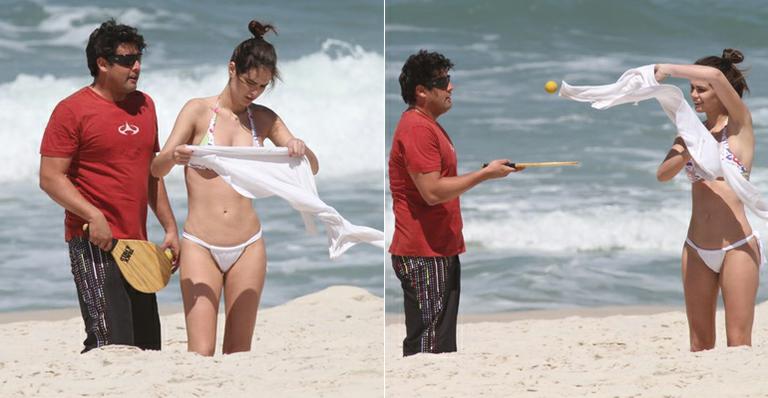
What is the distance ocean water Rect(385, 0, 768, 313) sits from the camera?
1320cm

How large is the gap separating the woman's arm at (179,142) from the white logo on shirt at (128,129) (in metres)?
0.17

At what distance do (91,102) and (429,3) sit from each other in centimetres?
1495

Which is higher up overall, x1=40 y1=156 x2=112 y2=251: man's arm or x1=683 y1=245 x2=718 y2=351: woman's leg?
x1=40 y1=156 x2=112 y2=251: man's arm

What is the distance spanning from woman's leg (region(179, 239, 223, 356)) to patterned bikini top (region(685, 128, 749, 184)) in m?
2.35

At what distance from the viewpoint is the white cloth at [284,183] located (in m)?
6.05

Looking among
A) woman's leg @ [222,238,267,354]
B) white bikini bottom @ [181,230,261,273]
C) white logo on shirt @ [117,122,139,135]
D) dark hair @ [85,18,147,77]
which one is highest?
dark hair @ [85,18,147,77]

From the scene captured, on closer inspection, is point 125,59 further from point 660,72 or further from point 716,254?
point 716,254

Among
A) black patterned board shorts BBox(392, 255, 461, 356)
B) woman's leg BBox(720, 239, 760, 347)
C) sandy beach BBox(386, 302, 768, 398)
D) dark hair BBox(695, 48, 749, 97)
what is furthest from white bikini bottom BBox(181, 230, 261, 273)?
dark hair BBox(695, 48, 749, 97)

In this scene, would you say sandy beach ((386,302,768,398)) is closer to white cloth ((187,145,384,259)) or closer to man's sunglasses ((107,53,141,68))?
white cloth ((187,145,384,259))

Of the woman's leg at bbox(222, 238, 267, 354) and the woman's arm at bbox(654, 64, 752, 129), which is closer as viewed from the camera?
the woman's leg at bbox(222, 238, 267, 354)

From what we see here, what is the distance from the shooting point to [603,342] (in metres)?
9.43

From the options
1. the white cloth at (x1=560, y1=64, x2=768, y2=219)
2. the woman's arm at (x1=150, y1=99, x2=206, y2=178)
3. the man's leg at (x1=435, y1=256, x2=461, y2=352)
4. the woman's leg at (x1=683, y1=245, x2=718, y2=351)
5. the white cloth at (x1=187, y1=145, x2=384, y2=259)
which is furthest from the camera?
the woman's leg at (x1=683, y1=245, x2=718, y2=351)

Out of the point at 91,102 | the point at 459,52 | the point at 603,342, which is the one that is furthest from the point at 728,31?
the point at 91,102

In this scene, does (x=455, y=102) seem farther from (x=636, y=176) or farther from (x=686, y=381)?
(x=686, y=381)
